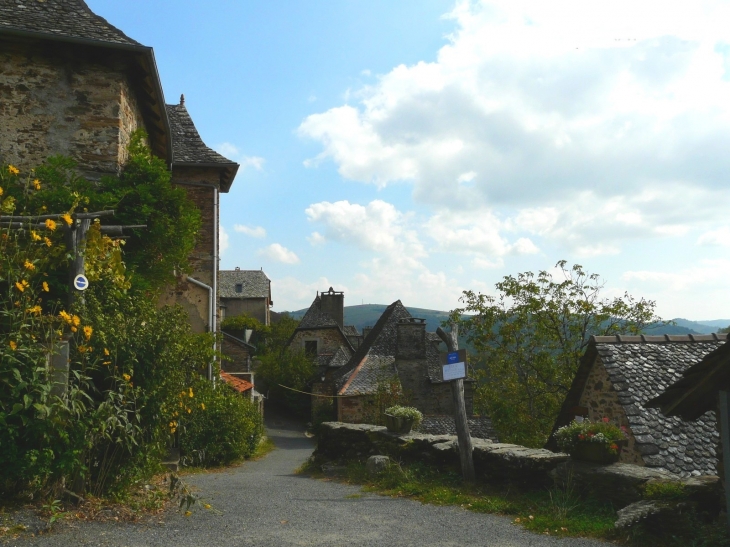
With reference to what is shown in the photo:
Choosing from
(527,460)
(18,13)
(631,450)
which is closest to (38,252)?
(18,13)

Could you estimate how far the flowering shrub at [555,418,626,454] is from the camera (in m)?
7.58

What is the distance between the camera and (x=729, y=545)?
5.51 meters

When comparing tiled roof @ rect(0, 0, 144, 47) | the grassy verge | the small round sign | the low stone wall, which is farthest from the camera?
tiled roof @ rect(0, 0, 144, 47)

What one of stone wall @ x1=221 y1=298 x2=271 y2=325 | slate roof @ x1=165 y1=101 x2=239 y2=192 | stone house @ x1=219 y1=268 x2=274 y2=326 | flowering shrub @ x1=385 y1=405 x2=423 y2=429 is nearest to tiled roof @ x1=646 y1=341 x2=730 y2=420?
flowering shrub @ x1=385 y1=405 x2=423 y2=429

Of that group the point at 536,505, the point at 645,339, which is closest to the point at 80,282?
the point at 536,505

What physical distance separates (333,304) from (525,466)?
46.1 m

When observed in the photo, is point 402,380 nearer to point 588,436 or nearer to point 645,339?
point 645,339

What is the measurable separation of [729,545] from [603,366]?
9.84 metres

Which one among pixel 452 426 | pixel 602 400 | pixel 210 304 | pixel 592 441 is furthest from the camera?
pixel 452 426

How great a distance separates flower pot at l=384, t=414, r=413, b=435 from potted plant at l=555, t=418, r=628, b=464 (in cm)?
374

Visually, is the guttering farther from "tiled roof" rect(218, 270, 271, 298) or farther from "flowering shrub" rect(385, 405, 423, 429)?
"tiled roof" rect(218, 270, 271, 298)

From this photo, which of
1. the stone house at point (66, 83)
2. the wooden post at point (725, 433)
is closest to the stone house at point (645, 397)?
the wooden post at point (725, 433)

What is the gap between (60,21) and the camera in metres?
10.8

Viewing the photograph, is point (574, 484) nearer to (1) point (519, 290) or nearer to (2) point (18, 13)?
(2) point (18, 13)
